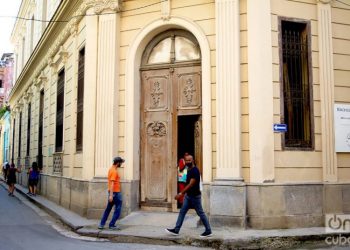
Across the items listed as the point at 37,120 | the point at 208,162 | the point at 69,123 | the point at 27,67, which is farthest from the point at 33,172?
the point at 208,162

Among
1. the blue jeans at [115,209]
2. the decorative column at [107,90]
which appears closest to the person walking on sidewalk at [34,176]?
the decorative column at [107,90]

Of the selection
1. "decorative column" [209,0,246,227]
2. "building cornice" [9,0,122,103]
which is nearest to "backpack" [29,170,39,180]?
"building cornice" [9,0,122,103]

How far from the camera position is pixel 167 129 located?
10500mm

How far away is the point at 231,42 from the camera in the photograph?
9.16 m

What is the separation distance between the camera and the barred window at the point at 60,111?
1507 cm

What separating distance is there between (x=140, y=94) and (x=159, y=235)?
162 inches

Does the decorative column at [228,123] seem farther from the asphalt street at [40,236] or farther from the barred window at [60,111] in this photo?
the barred window at [60,111]

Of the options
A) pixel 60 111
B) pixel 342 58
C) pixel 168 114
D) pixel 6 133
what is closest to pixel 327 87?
pixel 342 58

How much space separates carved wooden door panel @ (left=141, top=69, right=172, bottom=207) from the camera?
34.3 ft

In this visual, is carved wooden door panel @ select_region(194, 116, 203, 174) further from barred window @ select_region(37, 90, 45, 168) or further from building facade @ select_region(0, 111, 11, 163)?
building facade @ select_region(0, 111, 11, 163)

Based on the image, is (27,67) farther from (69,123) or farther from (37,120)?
(69,123)

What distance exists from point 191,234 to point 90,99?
4759mm

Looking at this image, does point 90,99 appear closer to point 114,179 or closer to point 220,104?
point 114,179

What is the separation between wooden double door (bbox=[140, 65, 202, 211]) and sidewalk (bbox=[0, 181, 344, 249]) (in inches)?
28.4
